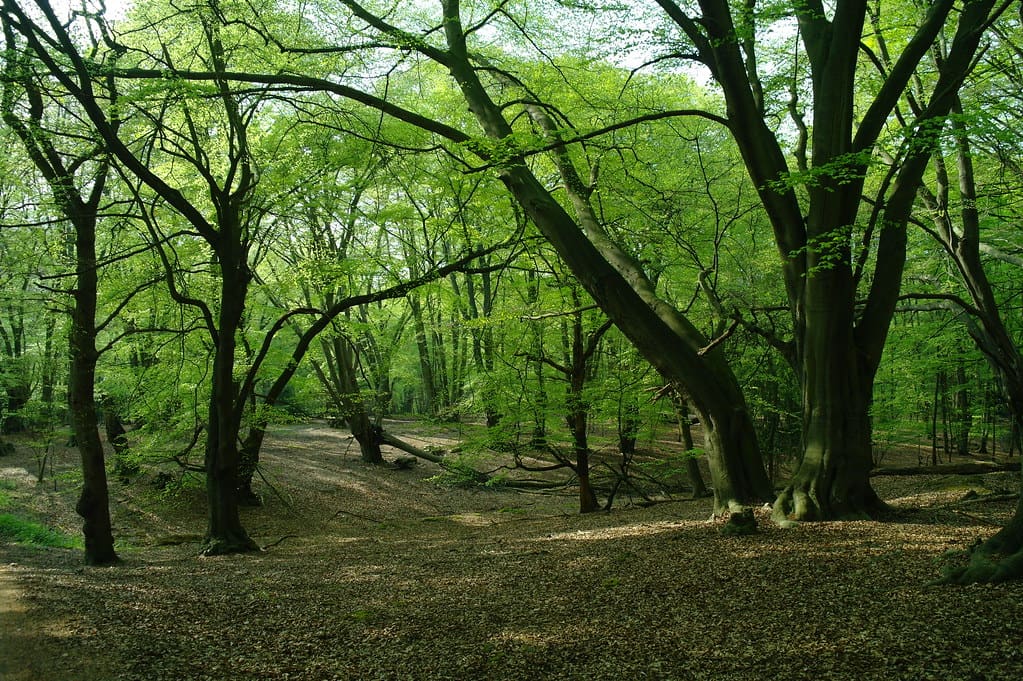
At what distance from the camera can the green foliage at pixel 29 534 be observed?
36.6 ft

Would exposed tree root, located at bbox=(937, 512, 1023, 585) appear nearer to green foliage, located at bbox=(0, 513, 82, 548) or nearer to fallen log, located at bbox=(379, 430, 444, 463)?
green foliage, located at bbox=(0, 513, 82, 548)

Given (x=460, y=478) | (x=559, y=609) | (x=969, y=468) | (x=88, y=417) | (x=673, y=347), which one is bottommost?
(x=460, y=478)

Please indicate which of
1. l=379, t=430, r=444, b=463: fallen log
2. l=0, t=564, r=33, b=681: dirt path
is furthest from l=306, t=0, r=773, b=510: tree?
l=379, t=430, r=444, b=463: fallen log

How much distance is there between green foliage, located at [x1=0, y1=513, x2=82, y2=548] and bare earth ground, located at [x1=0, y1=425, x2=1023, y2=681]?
2702mm

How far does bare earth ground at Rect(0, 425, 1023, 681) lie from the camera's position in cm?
373

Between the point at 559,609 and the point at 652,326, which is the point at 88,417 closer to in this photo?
the point at 559,609

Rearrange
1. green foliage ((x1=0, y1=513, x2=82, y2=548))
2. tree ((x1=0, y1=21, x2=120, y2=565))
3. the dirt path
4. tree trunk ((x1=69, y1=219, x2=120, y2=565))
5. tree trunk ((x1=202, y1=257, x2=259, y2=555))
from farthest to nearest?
green foliage ((x1=0, y1=513, x2=82, y2=548))
tree trunk ((x1=202, y1=257, x2=259, y2=555))
tree trunk ((x1=69, y1=219, x2=120, y2=565))
tree ((x1=0, y1=21, x2=120, y2=565))
the dirt path

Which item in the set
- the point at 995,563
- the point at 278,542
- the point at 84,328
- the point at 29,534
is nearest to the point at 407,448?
the point at 278,542

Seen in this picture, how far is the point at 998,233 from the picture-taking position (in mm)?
11930

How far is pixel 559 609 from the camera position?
16.4ft

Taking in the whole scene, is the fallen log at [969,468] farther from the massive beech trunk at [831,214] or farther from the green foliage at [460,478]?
the green foliage at [460,478]

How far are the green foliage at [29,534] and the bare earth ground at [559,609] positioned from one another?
8.86 ft

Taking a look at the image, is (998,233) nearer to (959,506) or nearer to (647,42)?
(959,506)

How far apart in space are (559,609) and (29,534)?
1076 centimetres
